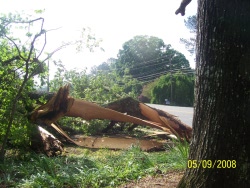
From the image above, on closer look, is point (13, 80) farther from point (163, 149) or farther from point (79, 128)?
point (79, 128)

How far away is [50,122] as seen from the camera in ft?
19.9

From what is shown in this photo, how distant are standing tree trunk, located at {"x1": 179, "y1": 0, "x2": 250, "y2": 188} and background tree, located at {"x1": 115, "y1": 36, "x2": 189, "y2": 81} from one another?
42802mm

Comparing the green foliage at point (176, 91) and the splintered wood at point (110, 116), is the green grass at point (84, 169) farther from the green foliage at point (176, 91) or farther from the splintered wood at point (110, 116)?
the green foliage at point (176, 91)

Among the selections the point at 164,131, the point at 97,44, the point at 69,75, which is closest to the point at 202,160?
the point at 97,44

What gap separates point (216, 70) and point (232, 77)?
143mm

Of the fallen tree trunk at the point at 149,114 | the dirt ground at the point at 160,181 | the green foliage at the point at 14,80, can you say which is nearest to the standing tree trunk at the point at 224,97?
the dirt ground at the point at 160,181

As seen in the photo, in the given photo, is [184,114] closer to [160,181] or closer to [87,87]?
[87,87]

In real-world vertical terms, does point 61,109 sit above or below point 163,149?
above

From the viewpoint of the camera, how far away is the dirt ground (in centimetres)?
324

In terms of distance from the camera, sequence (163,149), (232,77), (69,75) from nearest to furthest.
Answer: (232,77)
(163,149)
(69,75)

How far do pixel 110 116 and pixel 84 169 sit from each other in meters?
3.11

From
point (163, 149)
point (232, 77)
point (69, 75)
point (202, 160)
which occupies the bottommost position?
point (163, 149)

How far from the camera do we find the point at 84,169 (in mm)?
3861

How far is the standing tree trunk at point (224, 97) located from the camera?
7.80 feet
